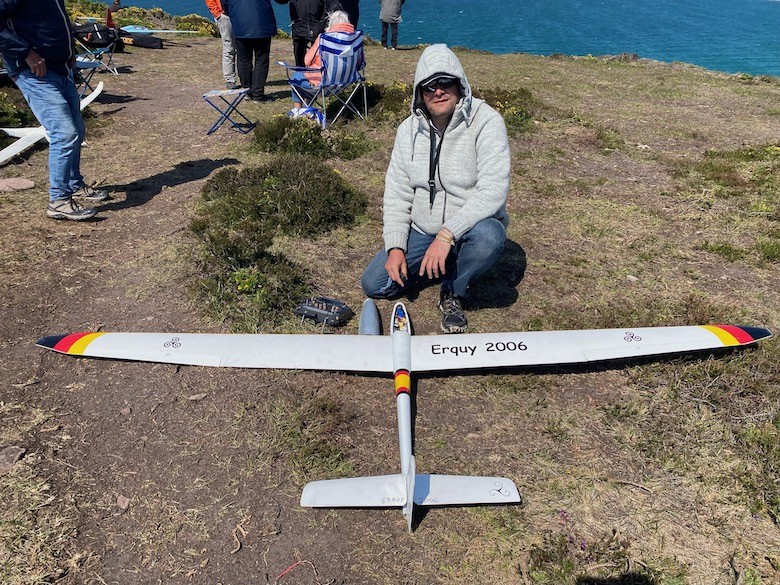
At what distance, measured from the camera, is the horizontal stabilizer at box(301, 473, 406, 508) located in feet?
11.3

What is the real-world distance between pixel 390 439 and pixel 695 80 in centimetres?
2139

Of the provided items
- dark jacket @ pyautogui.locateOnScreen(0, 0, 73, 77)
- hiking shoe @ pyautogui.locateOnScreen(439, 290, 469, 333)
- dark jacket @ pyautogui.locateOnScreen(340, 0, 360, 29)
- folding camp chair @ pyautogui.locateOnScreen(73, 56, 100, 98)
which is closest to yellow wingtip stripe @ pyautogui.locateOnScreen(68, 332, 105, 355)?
hiking shoe @ pyautogui.locateOnScreen(439, 290, 469, 333)

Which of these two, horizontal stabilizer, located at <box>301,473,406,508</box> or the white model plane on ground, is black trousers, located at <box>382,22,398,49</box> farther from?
horizontal stabilizer, located at <box>301,473,406,508</box>

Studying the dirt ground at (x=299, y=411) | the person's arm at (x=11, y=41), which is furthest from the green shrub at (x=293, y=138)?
the person's arm at (x=11, y=41)

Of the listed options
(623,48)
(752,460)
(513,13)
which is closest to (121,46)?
(752,460)

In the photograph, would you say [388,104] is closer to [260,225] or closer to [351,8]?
[351,8]

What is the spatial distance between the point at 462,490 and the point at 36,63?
7248mm

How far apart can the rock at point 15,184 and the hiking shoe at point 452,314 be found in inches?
294

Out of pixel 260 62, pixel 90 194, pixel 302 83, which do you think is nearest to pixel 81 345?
pixel 90 194

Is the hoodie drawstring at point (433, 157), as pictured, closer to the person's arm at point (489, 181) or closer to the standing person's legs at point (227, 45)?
the person's arm at point (489, 181)

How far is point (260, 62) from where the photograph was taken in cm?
1302

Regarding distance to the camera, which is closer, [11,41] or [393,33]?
[11,41]

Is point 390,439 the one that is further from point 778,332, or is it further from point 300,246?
point 778,332

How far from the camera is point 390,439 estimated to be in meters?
4.28
